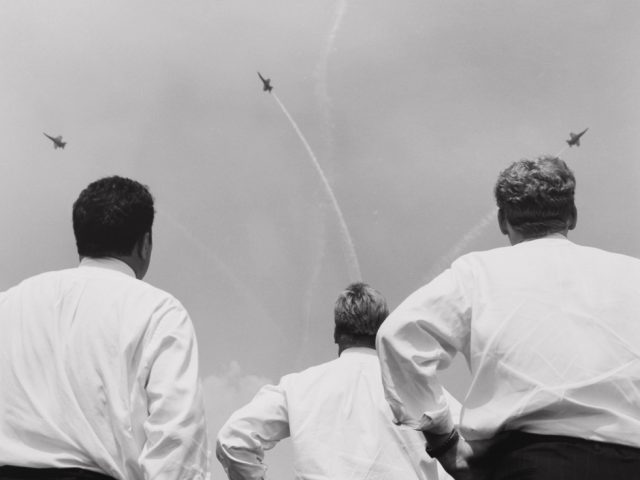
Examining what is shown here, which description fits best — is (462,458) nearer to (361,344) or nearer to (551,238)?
(551,238)

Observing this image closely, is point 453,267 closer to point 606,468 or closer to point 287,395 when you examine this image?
point 606,468

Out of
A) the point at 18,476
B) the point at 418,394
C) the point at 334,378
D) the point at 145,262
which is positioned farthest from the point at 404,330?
the point at 334,378

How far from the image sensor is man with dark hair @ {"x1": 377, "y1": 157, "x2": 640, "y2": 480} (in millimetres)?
5469

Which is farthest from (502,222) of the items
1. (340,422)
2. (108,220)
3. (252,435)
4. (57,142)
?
(57,142)

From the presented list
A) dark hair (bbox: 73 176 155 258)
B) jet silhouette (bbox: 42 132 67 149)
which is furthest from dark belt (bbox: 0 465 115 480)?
jet silhouette (bbox: 42 132 67 149)

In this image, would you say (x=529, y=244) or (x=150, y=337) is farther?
(x=529, y=244)

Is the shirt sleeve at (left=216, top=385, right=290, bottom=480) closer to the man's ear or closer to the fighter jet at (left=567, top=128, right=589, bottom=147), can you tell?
the man's ear

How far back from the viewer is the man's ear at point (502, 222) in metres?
6.66

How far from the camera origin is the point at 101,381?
229 inches

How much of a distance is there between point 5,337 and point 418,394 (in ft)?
9.67

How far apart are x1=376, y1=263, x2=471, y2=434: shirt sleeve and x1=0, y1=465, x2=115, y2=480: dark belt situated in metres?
2.06

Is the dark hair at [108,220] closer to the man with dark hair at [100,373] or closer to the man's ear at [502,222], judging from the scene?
the man with dark hair at [100,373]

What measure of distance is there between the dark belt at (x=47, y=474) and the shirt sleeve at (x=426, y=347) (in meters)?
2.06

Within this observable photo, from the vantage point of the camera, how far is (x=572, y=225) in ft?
21.8
